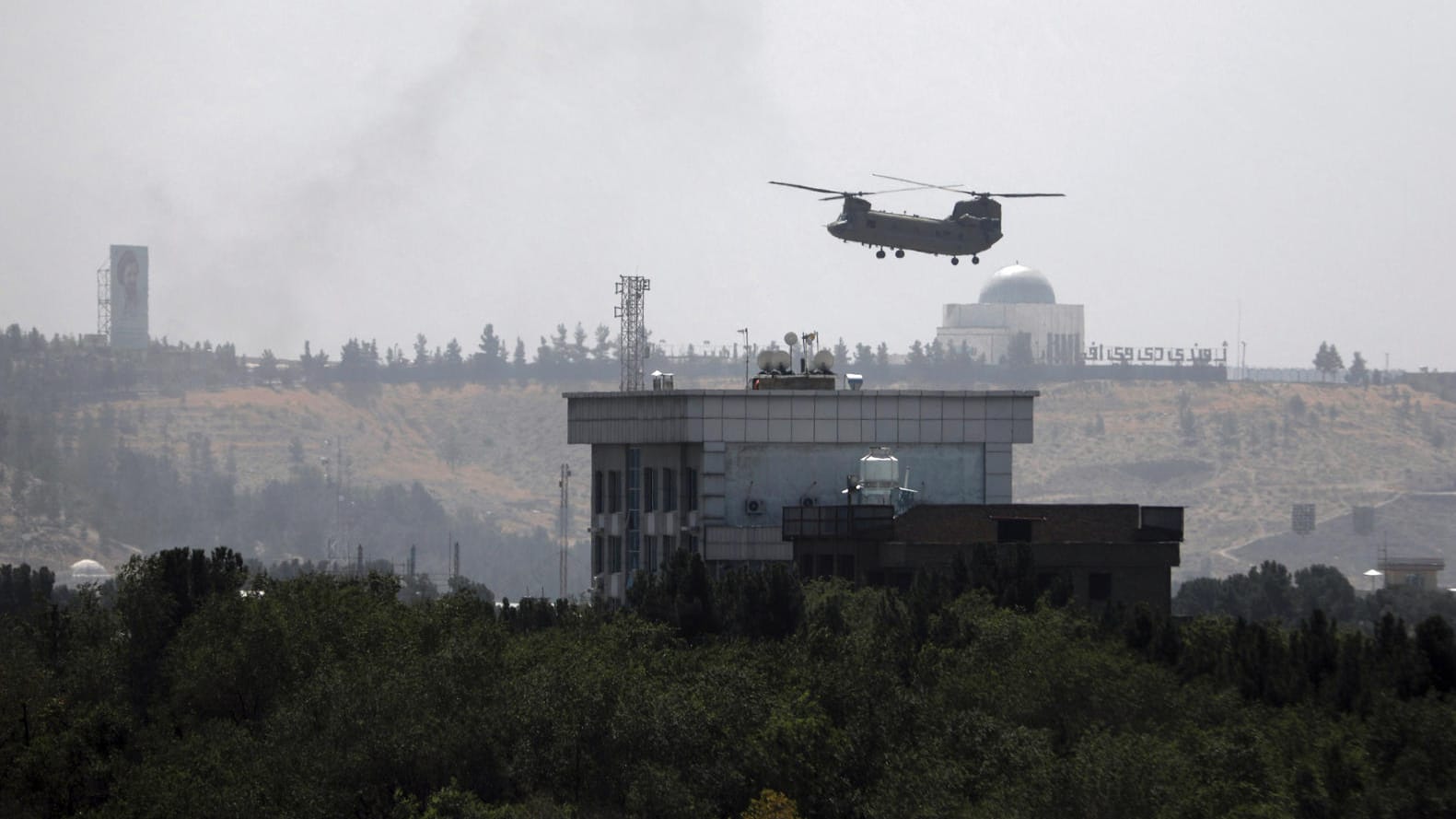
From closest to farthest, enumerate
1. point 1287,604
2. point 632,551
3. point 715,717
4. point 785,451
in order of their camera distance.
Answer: point 715,717 < point 785,451 < point 632,551 < point 1287,604

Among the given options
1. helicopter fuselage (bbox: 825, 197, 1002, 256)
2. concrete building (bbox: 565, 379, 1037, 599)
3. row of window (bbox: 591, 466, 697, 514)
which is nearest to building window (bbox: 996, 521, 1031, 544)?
concrete building (bbox: 565, 379, 1037, 599)

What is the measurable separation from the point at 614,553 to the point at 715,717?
56.3m

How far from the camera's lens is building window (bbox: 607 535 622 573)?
108 meters

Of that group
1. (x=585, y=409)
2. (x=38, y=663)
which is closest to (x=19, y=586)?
(x=585, y=409)

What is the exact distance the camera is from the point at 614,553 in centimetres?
10944

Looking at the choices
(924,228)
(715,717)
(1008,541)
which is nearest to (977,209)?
(924,228)

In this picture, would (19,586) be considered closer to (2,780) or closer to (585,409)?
(585,409)

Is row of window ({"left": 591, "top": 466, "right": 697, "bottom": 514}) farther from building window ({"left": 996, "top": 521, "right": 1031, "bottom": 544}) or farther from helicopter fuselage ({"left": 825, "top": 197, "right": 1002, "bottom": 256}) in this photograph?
helicopter fuselage ({"left": 825, "top": 197, "right": 1002, "bottom": 256})

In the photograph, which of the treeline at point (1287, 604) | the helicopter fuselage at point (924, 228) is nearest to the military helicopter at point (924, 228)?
the helicopter fuselage at point (924, 228)

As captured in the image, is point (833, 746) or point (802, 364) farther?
point (802, 364)

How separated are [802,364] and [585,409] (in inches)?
418

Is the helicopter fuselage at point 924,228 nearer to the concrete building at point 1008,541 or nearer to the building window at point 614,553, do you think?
the building window at point 614,553

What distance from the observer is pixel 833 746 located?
5341cm

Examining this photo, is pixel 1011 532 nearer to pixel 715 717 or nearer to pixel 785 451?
pixel 785 451
